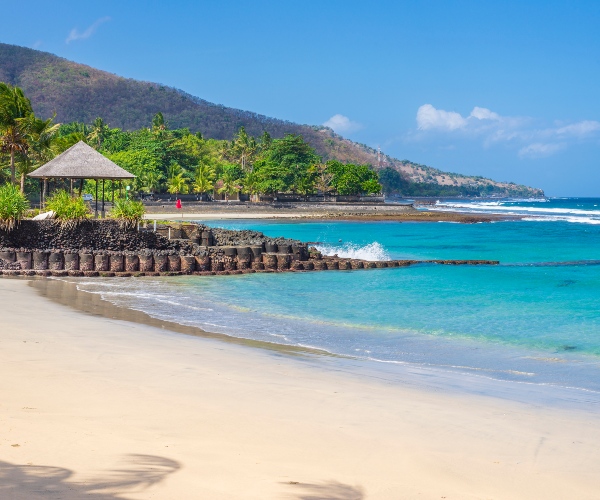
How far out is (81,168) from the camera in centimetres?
3147

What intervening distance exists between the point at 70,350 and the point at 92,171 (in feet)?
71.2

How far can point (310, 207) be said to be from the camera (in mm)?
86375

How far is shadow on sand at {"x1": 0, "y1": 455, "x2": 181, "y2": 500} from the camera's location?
5055 mm

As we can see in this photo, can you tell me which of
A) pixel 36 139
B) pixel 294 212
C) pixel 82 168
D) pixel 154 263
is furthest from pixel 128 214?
pixel 294 212

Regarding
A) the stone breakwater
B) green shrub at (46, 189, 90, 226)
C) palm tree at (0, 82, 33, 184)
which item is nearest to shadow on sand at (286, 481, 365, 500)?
the stone breakwater

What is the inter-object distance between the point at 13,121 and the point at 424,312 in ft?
100

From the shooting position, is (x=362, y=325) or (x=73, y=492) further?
(x=362, y=325)

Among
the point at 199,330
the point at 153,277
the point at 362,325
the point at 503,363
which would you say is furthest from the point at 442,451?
the point at 153,277

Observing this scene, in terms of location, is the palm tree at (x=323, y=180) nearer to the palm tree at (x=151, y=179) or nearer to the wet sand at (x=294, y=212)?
the wet sand at (x=294, y=212)

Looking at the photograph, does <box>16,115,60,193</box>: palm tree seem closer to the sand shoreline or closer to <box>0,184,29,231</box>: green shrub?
<box>0,184,29,231</box>: green shrub

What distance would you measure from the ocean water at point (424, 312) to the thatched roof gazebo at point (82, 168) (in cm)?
860

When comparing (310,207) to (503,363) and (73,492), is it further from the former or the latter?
(73,492)

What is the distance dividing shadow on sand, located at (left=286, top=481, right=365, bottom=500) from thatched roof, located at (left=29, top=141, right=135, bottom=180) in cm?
2674

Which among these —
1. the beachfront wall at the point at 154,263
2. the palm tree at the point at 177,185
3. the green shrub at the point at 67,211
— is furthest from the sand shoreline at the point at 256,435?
the palm tree at the point at 177,185
